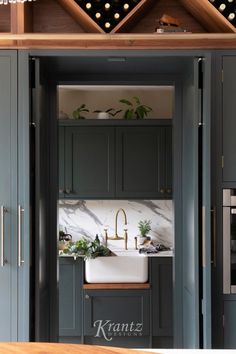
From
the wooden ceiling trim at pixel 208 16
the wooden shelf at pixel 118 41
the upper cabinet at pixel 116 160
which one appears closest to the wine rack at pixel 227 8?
the wooden ceiling trim at pixel 208 16

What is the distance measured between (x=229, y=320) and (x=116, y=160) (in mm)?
2583

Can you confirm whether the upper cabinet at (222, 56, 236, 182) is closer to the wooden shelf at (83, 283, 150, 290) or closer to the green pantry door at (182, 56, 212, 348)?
the green pantry door at (182, 56, 212, 348)

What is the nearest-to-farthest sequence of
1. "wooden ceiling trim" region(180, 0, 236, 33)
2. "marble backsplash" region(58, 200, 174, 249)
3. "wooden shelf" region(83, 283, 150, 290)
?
"wooden ceiling trim" region(180, 0, 236, 33) → "wooden shelf" region(83, 283, 150, 290) → "marble backsplash" region(58, 200, 174, 249)

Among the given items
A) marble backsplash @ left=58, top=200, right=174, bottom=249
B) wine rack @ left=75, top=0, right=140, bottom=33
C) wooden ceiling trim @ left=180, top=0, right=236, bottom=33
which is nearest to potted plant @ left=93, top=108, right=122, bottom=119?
marble backsplash @ left=58, top=200, right=174, bottom=249

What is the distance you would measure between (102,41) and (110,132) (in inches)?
93.8

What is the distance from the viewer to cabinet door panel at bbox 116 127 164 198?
199 inches

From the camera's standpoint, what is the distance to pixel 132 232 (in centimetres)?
543

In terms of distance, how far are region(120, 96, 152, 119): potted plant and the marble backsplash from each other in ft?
3.14

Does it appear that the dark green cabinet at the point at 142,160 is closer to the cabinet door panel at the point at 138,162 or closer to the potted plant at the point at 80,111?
the cabinet door panel at the point at 138,162

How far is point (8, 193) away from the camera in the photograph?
2715 millimetres

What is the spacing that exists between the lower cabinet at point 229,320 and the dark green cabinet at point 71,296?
228 centimetres

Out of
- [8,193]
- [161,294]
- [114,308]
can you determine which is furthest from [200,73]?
[114,308]

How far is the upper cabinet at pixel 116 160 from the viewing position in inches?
199

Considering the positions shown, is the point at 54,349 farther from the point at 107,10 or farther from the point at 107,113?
the point at 107,113
